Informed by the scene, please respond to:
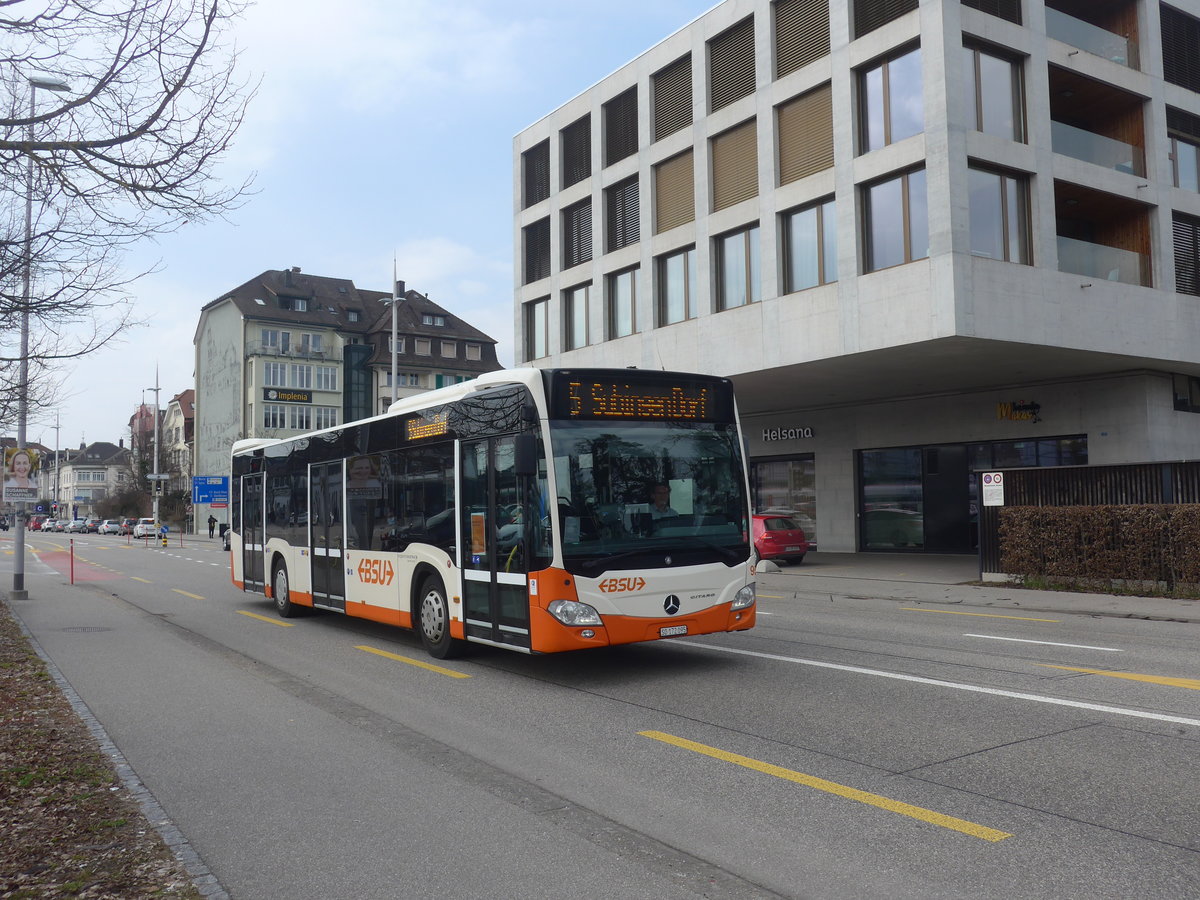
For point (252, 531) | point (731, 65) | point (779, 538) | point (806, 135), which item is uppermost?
point (731, 65)

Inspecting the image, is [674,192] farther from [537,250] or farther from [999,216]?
[999,216]

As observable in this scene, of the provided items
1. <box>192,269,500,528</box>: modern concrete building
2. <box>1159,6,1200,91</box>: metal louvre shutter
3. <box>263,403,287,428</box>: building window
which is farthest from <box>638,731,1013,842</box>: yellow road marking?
<box>263,403,287,428</box>: building window

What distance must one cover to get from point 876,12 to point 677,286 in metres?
9.17

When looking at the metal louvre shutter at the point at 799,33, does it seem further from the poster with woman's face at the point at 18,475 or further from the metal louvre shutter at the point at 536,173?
the poster with woman's face at the point at 18,475

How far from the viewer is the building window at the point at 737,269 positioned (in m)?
26.5

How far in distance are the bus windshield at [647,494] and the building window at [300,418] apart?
74.6m

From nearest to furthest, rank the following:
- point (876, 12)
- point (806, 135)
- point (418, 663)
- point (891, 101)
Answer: point (418, 663) → point (891, 101) → point (876, 12) → point (806, 135)

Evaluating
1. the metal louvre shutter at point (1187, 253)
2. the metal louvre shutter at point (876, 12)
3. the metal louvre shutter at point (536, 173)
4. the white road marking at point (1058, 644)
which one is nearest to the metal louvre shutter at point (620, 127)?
the metal louvre shutter at point (536, 173)

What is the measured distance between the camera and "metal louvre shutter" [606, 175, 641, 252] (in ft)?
103

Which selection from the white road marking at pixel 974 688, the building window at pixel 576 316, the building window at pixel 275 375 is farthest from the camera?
the building window at pixel 275 375

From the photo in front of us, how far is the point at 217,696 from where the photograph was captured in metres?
9.08

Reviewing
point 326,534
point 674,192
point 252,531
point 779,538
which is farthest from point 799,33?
point 326,534

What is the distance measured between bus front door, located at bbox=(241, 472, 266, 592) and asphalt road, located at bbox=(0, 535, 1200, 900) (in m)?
4.87

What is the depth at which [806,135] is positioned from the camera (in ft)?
81.8
